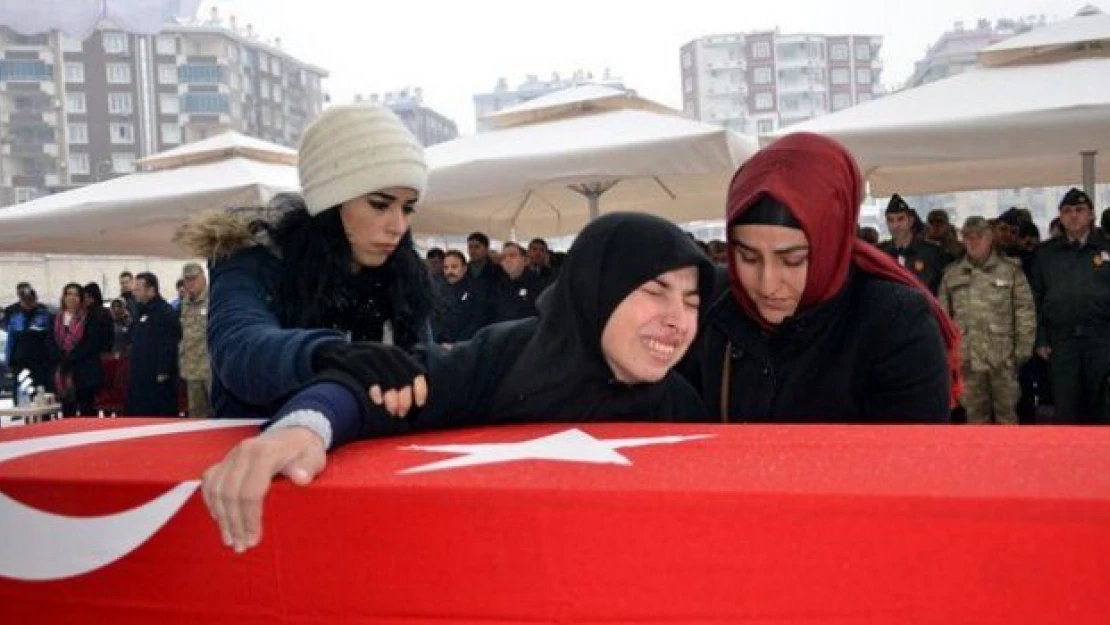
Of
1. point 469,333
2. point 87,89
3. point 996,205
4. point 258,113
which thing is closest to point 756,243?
point 469,333

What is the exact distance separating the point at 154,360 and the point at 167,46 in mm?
83462

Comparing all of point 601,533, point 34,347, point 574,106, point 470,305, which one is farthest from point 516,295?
point 601,533

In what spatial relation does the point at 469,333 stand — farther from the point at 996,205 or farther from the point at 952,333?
the point at 996,205

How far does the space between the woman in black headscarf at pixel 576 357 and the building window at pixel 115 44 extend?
289 ft

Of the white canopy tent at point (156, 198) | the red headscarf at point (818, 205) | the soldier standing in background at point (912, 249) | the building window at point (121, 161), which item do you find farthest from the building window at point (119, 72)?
the red headscarf at point (818, 205)

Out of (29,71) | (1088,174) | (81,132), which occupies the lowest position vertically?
(1088,174)

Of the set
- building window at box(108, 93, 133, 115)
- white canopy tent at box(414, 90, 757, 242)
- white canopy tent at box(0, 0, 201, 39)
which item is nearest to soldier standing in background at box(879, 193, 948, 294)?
white canopy tent at box(414, 90, 757, 242)

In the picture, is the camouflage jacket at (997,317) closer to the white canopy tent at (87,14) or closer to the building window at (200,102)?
the white canopy tent at (87,14)

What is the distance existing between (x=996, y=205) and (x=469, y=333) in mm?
70622

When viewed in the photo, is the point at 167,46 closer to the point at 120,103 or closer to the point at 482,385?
the point at 120,103

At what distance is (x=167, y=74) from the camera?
85.0 m

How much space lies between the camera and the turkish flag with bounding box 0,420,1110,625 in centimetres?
93

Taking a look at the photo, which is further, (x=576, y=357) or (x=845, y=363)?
(x=845, y=363)

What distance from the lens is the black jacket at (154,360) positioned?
983 cm
